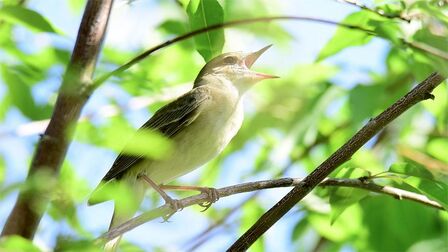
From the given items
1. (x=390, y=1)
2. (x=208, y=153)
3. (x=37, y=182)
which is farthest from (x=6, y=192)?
(x=208, y=153)

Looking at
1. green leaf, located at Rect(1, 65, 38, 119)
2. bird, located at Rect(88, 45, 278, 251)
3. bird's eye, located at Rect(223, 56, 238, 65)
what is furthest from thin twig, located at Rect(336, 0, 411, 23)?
bird's eye, located at Rect(223, 56, 238, 65)

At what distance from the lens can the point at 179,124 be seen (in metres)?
4.79

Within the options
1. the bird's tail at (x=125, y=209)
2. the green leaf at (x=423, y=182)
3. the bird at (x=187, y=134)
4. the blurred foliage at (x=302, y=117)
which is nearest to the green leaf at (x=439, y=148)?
the blurred foliage at (x=302, y=117)

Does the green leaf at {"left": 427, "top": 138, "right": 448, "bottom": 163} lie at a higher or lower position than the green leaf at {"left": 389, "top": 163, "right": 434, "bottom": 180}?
higher

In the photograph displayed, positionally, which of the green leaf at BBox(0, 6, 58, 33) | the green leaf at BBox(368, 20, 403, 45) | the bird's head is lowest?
the green leaf at BBox(368, 20, 403, 45)

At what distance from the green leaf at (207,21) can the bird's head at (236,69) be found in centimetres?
216

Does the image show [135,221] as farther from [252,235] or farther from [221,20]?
[221,20]

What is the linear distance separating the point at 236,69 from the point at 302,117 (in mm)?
883

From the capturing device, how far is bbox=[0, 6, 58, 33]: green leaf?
2.95 metres

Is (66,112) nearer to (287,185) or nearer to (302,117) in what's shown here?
(287,185)

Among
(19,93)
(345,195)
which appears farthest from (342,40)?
(19,93)

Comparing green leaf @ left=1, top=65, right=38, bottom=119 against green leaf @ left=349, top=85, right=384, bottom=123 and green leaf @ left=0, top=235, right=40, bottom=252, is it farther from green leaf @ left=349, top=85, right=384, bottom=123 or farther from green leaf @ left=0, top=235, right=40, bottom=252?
green leaf @ left=349, top=85, right=384, bottom=123

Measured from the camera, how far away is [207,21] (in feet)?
9.45

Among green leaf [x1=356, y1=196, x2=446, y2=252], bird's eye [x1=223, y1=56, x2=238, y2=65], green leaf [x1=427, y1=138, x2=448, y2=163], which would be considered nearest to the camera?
green leaf [x1=356, y1=196, x2=446, y2=252]
